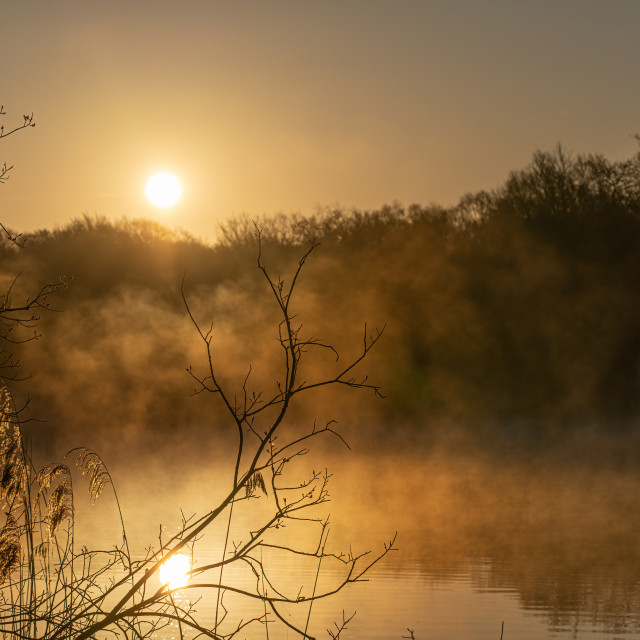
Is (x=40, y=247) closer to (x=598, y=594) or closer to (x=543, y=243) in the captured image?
(x=543, y=243)

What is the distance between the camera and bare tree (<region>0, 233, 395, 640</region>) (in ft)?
9.02

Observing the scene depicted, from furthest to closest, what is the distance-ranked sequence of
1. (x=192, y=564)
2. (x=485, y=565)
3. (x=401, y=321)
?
(x=401, y=321), (x=485, y=565), (x=192, y=564)

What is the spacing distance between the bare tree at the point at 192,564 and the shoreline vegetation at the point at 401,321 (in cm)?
1065

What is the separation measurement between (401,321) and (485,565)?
60.5 feet

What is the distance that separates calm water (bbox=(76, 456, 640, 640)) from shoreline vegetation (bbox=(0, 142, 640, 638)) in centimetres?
863

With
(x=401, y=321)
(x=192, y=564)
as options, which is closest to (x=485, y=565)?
(x=192, y=564)

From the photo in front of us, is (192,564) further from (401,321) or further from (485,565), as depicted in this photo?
(401,321)

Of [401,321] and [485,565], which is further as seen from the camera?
[401,321]

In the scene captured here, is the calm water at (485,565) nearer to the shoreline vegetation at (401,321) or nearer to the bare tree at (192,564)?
the bare tree at (192,564)

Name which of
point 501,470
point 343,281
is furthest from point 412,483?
point 343,281

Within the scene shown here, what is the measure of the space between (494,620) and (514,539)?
4288 millimetres

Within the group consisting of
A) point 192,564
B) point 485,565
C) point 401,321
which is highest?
point 401,321

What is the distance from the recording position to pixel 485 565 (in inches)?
378

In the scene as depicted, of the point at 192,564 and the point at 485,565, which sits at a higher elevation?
the point at 485,565
